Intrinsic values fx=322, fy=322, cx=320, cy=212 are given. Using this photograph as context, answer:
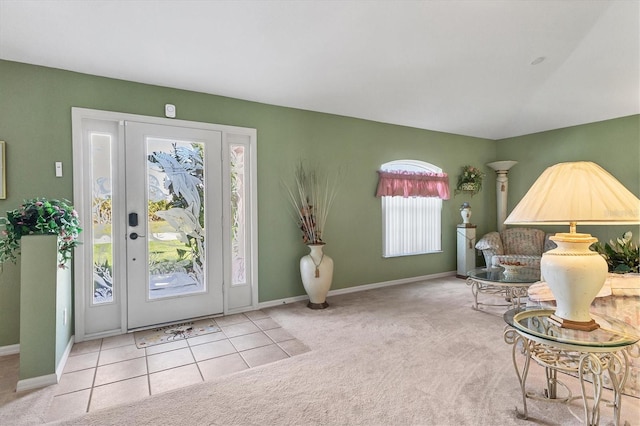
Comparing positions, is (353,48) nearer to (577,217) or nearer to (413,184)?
(577,217)

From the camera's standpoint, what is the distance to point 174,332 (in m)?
3.19

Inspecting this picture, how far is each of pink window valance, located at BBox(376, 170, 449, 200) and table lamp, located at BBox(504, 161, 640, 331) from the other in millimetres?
3172

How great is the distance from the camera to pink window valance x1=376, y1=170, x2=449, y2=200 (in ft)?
15.9

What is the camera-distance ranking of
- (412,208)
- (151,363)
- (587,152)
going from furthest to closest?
1. (412,208)
2. (587,152)
3. (151,363)

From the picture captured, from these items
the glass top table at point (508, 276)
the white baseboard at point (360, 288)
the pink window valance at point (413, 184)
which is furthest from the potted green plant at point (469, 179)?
the glass top table at point (508, 276)

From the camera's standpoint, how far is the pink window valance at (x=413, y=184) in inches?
191

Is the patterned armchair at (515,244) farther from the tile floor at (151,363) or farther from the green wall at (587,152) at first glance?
the tile floor at (151,363)

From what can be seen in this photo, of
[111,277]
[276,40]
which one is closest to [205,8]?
[276,40]

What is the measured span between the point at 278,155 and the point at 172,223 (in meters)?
1.47

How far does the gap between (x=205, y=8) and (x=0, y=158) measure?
215cm

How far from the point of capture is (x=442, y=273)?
18.4ft

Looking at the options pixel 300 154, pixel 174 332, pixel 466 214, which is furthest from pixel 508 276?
pixel 174 332

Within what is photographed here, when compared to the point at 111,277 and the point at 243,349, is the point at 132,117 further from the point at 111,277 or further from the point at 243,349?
the point at 243,349

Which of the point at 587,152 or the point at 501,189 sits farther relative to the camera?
the point at 501,189
